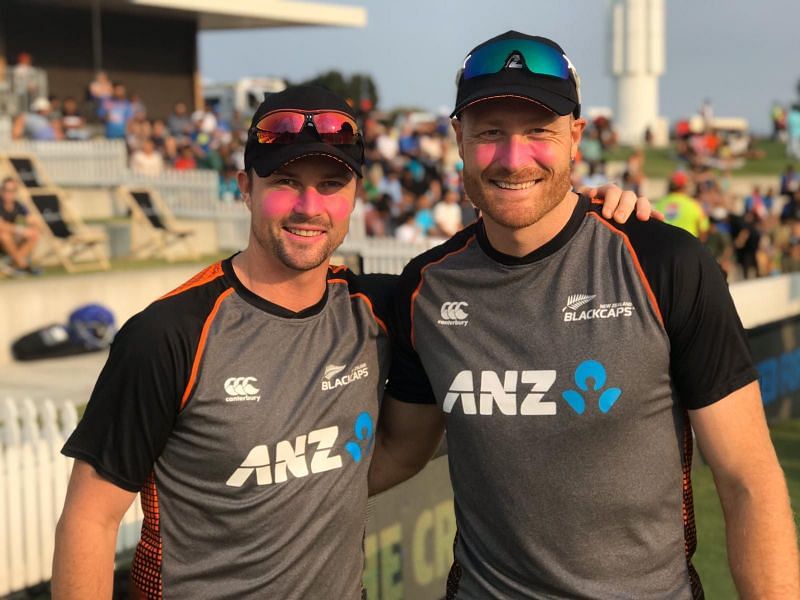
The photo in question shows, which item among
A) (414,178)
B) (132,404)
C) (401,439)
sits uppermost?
(414,178)

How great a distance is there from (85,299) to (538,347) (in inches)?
493

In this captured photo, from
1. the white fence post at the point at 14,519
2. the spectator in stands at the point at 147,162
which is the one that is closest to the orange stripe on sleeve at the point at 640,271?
the white fence post at the point at 14,519

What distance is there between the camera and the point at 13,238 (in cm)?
1597

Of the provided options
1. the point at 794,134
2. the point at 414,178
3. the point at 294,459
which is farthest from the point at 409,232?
the point at 794,134

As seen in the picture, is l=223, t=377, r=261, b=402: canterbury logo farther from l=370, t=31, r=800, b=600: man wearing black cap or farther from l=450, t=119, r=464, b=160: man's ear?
l=450, t=119, r=464, b=160: man's ear

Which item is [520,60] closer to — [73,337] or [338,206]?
[338,206]

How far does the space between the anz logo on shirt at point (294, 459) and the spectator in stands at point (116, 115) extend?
21.9 metres

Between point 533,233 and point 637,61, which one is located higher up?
point 637,61

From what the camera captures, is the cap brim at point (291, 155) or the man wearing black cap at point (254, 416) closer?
the man wearing black cap at point (254, 416)

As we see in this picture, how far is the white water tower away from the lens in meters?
72.2

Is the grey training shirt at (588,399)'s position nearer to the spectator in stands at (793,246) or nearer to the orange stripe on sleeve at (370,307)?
the orange stripe on sleeve at (370,307)

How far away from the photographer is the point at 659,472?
2836mm

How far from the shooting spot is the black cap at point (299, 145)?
3094 mm

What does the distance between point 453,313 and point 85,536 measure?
46.5 inches
